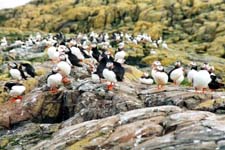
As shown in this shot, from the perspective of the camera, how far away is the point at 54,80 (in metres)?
24.0

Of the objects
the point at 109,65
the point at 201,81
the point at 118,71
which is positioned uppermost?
the point at 109,65

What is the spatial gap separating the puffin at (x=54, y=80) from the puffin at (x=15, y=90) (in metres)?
1.52

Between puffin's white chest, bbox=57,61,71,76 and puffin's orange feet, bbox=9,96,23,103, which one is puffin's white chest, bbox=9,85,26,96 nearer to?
puffin's orange feet, bbox=9,96,23,103

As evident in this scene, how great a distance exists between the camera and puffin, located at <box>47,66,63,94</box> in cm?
2406

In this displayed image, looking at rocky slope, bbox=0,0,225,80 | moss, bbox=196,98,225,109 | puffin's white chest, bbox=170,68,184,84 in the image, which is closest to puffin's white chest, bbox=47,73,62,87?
puffin's white chest, bbox=170,68,184,84

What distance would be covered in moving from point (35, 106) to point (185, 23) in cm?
8855

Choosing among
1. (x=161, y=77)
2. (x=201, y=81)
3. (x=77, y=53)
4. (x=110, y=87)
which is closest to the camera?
(x=201, y=81)

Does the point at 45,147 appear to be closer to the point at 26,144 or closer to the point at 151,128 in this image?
the point at 26,144

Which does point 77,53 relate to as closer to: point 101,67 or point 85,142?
point 101,67

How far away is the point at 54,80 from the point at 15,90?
2.17 metres

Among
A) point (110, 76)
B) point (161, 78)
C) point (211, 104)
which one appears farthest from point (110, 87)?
point (211, 104)

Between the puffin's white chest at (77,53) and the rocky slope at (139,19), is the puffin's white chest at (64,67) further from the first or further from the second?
the rocky slope at (139,19)

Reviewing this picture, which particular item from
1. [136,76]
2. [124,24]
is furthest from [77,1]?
[136,76]

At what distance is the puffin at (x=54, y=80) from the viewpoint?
24.1 metres
